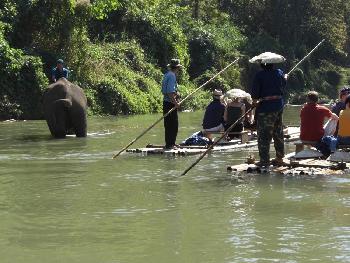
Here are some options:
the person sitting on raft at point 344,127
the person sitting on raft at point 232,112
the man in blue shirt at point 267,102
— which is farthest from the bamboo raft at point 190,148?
the person sitting on raft at point 344,127

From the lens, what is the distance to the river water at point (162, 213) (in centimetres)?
890

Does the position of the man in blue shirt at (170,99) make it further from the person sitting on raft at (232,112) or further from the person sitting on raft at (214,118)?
the person sitting on raft at (232,112)

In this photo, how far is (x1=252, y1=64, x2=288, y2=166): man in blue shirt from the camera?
15.0m

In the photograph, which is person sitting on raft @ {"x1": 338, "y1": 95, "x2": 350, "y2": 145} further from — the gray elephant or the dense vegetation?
the dense vegetation

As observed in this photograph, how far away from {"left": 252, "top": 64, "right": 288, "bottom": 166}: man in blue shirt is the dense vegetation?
17.0 m

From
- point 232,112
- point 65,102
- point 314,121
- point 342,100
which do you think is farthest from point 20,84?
point 314,121

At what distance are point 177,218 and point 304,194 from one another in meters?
2.35

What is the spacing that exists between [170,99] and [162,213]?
7.59 m

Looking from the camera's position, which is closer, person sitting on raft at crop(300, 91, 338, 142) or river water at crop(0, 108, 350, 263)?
river water at crop(0, 108, 350, 263)

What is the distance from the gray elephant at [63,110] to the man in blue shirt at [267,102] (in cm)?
871

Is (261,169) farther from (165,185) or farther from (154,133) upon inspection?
(154,133)

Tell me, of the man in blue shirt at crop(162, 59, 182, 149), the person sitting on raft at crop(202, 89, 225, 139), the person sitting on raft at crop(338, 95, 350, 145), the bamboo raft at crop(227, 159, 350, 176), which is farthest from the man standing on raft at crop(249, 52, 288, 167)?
the person sitting on raft at crop(202, 89, 225, 139)

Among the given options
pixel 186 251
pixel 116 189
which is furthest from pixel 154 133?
pixel 186 251

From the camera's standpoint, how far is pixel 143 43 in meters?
41.4
